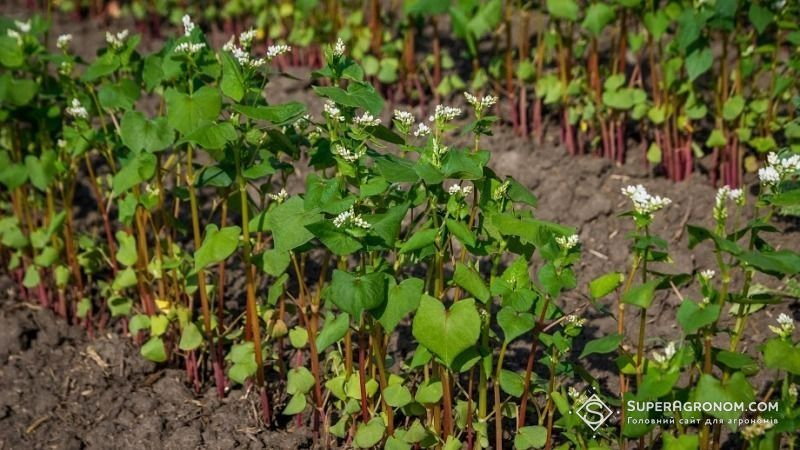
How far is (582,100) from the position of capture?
3.78 meters

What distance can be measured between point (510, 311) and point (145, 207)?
48.1 inches

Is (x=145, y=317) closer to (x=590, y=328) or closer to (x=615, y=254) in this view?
(x=590, y=328)

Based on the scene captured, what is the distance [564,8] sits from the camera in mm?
3420

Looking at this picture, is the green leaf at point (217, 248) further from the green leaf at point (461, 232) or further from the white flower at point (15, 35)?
the white flower at point (15, 35)

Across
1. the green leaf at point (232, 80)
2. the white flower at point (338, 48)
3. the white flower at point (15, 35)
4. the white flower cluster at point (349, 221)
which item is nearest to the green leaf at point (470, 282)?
the white flower cluster at point (349, 221)

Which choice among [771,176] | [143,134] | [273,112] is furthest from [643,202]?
[143,134]

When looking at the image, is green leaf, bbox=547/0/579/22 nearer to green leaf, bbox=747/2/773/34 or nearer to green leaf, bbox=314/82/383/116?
green leaf, bbox=747/2/773/34

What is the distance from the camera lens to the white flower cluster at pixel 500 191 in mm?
2139

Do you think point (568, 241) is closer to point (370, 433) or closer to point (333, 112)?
point (333, 112)

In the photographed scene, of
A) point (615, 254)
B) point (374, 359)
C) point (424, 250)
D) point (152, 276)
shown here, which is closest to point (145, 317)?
point (152, 276)

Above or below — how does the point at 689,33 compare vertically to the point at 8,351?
above

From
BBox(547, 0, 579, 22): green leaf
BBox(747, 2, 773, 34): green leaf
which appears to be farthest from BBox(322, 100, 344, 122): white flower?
BBox(747, 2, 773, 34): green leaf

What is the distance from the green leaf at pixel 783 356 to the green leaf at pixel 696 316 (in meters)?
0.16

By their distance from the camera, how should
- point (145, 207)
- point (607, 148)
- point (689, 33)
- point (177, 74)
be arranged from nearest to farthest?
point (177, 74) < point (145, 207) < point (689, 33) < point (607, 148)
